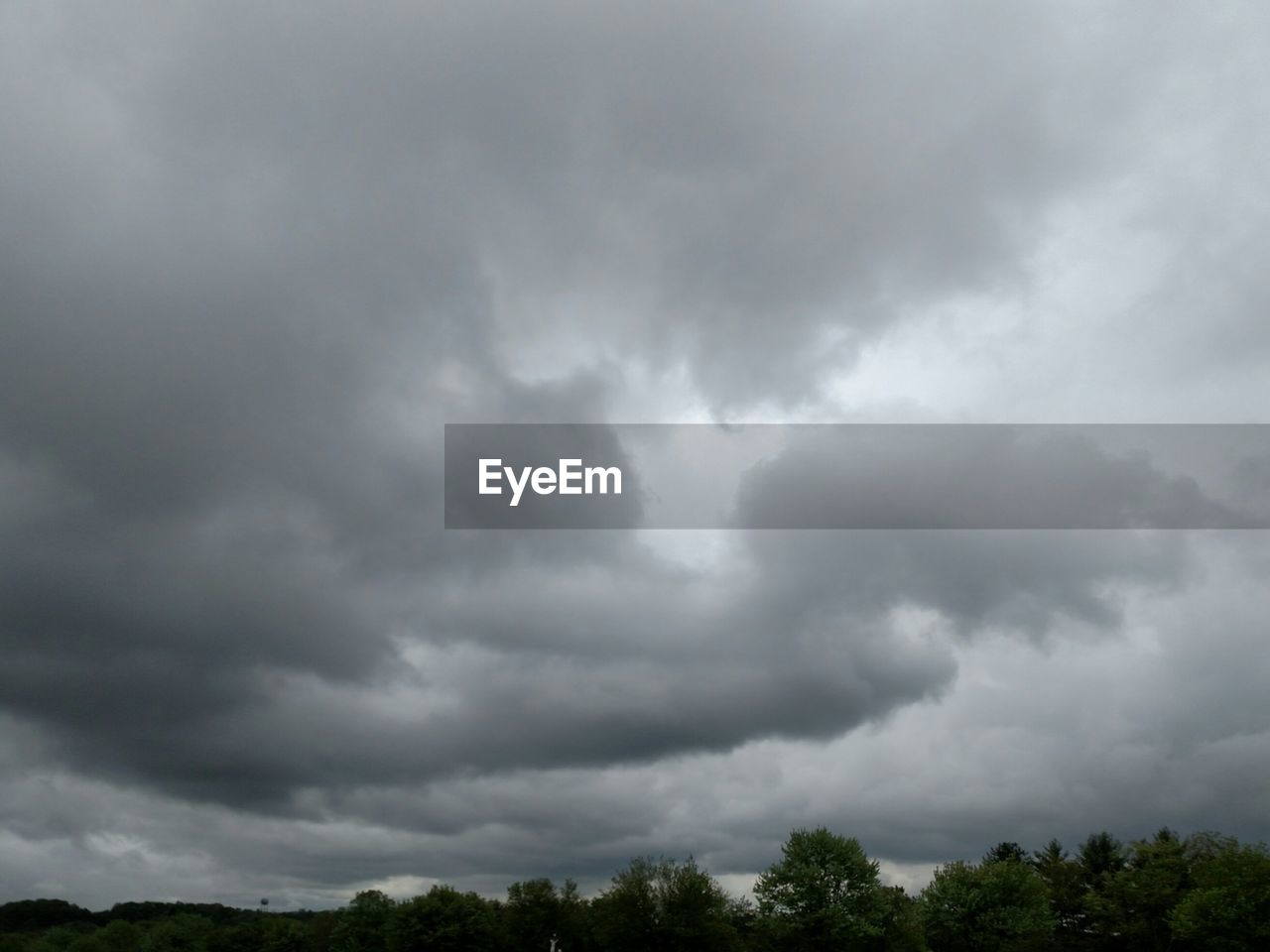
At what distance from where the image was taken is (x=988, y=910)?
465ft

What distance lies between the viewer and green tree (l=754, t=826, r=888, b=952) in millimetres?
134250

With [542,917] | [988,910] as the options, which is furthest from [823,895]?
[542,917]

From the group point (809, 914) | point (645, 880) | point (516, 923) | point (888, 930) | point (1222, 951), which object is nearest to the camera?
point (1222, 951)

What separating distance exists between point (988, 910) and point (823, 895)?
83.7 feet

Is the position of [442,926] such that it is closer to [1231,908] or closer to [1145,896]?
[1145,896]

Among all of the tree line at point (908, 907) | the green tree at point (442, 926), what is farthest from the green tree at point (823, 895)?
the green tree at point (442, 926)

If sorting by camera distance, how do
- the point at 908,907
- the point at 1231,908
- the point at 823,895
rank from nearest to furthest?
the point at 1231,908 < the point at 823,895 < the point at 908,907

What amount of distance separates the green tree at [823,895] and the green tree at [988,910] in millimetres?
12201

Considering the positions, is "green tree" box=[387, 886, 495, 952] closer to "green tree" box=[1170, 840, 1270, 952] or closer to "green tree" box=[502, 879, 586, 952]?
"green tree" box=[502, 879, 586, 952]

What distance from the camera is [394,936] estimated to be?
18875 centimetres

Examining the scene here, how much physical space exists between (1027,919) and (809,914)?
101 ft

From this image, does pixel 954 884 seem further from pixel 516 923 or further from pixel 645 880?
pixel 516 923

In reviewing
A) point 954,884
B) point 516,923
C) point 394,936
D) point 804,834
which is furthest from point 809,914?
point 394,936

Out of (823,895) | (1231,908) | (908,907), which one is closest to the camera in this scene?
(1231,908)
